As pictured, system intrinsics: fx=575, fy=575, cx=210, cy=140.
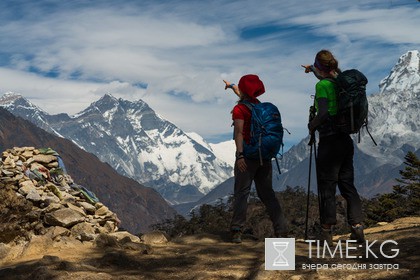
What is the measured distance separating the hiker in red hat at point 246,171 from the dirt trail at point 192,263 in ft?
1.56

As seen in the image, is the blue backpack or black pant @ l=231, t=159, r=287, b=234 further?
black pant @ l=231, t=159, r=287, b=234

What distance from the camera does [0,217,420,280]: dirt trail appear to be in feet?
23.1

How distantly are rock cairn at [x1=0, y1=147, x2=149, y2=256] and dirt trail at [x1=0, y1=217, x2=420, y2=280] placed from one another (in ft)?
2.24

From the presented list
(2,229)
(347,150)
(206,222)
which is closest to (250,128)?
(347,150)

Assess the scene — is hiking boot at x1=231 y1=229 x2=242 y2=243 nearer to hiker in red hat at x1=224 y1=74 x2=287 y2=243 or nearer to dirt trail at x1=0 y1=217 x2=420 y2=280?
hiker in red hat at x1=224 y1=74 x2=287 y2=243

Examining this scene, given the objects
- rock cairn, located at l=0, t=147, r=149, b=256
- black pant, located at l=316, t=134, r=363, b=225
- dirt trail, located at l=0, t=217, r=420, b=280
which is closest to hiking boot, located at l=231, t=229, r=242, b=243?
dirt trail, located at l=0, t=217, r=420, b=280

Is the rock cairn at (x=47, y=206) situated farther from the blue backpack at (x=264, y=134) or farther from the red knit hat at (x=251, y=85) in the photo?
the red knit hat at (x=251, y=85)

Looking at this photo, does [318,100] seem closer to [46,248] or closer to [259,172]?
[259,172]

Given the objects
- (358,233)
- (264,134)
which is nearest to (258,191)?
(264,134)

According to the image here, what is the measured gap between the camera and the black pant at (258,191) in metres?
9.35

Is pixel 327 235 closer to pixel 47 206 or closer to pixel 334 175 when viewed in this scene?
pixel 334 175

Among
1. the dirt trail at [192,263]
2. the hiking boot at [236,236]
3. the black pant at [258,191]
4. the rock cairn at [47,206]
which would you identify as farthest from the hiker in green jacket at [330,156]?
the rock cairn at [47,206]

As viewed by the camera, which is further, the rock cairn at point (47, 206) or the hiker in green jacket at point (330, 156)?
the rock cairn at point (47, 206)

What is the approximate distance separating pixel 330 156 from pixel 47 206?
25.7 feet
